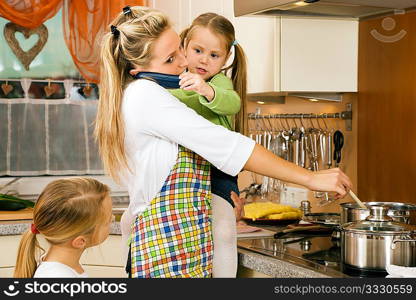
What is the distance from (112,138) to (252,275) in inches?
23.2

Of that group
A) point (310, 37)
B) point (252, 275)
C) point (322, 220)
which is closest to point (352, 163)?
point (322, 220)

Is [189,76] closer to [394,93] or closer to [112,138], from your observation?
[112,138]

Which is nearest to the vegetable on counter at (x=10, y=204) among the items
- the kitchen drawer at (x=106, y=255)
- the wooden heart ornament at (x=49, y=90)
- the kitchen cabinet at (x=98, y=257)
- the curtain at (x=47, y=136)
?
the kitchen cabinet at (x=98, y=257)

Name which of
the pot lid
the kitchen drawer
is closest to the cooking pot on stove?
the pot lid

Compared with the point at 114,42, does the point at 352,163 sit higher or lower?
lower

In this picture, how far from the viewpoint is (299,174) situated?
168 cm

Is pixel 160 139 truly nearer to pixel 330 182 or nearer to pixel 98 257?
pixel 330 182

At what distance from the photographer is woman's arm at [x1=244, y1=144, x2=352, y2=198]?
166cm

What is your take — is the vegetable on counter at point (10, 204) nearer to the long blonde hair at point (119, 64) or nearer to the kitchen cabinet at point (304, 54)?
the kitchen cabinet at point (304, 54)

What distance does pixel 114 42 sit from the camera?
5.92 ft

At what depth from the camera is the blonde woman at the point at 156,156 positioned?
66.9 inches

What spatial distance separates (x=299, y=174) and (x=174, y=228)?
32 cm

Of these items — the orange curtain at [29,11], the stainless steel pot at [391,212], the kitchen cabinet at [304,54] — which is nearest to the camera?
the stainless steel pot at [391,212]

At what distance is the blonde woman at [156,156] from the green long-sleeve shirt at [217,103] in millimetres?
80
